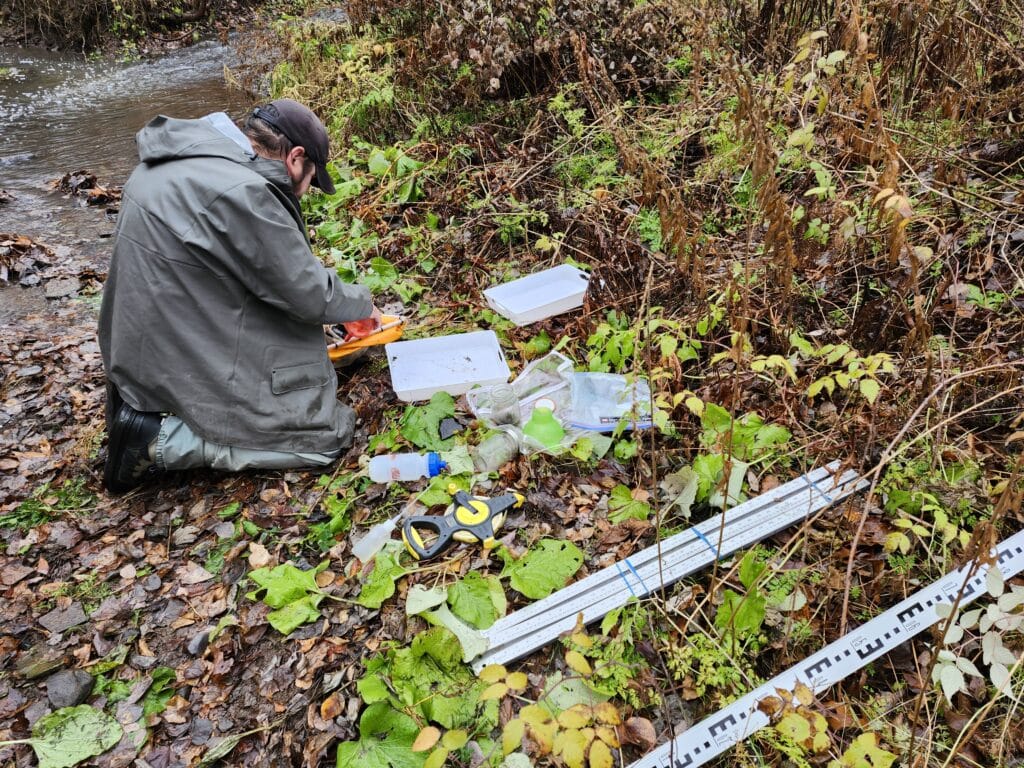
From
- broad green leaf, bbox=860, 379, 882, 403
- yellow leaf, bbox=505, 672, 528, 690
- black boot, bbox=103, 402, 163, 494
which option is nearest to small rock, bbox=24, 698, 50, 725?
black boot, bbox=103, 402, 163, 494

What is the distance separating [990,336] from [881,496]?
1000 millimetres

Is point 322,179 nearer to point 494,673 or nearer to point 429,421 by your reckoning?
point 429,421

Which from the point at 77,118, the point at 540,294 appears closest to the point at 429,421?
the point at 540,294

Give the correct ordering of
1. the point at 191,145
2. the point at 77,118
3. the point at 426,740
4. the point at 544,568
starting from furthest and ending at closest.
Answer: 1. the point at 77,118
2. the point at 191,145
3. the point at 544,568
4. the point at 426,740

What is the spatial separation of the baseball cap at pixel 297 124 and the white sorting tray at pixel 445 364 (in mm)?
1154

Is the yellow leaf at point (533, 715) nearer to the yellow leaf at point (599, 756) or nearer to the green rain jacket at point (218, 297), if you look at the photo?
the yellow leaf at point (599, 756)

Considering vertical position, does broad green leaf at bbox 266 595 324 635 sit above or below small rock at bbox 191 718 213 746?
above

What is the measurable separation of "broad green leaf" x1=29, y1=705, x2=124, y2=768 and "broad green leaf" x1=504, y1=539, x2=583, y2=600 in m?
1.61

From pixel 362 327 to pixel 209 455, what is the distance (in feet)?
3.66

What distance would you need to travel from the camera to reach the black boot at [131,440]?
328 cm

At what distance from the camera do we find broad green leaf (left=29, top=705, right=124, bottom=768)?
7.86 ft

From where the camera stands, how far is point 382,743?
2.23 m

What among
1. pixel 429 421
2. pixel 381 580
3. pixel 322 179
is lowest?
pixel 381 580

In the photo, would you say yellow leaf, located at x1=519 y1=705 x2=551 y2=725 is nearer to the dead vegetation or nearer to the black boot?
the dead vegetation
